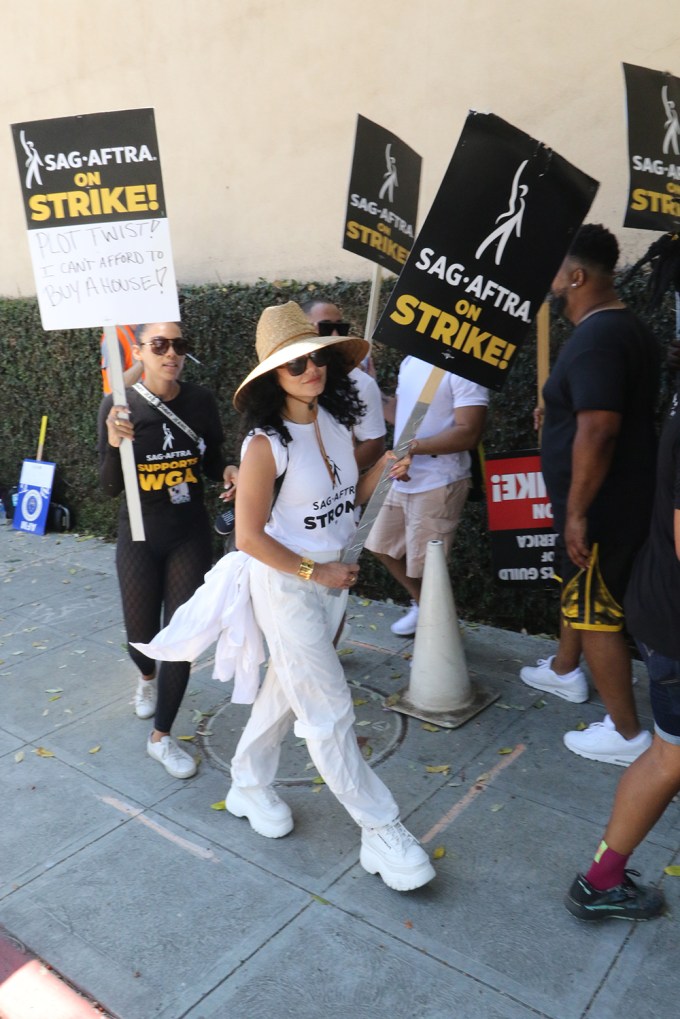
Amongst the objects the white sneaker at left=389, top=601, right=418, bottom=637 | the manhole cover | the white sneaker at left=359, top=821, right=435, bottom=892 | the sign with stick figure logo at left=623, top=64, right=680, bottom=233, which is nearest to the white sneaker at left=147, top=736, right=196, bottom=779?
the manhole cover

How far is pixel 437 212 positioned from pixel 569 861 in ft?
8.03

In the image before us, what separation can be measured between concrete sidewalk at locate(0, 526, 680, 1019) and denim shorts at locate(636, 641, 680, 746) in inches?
29.7

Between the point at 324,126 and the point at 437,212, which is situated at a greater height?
the point at 324,126

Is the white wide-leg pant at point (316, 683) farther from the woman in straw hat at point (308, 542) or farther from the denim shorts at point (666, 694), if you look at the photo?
the denim shorts at point (666, 694)

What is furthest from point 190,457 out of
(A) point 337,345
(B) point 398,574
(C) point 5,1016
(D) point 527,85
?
(D) point 527,85

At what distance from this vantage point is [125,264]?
153 inches

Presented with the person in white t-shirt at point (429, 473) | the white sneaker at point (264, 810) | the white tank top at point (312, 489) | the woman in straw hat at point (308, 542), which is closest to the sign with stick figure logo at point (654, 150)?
the person in white t-shirt at point (429, 473)

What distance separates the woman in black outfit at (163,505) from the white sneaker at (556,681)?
183 centimetres

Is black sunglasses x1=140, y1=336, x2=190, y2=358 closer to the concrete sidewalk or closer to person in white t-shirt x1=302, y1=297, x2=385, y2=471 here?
person in white t-shirt x1=302, y1=297, x2=385, y2=471

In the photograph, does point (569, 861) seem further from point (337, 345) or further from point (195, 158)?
point (195, 158)

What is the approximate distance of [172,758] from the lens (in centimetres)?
384

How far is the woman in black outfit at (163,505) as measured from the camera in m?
3.81

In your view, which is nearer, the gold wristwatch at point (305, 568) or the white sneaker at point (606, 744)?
the gold wristwatch at point (305, 568)

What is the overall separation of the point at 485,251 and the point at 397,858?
2236 millimetres
